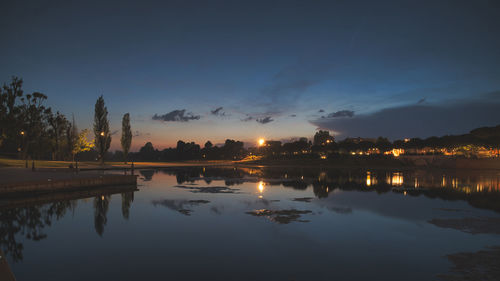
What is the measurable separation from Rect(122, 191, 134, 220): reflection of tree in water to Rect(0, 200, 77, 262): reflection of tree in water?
2.97m

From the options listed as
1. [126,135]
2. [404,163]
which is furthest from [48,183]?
[404,163]

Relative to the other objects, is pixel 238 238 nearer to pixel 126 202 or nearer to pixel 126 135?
pixel 126 202

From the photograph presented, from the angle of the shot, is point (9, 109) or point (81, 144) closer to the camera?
point (9, 109)

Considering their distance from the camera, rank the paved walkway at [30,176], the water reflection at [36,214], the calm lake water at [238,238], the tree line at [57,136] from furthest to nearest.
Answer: the tree line at [57,136] < the paved walkway at [30,176] < the water reflection at [36,214] < the calm lake water at [238,238]

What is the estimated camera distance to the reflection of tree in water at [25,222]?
430 inches

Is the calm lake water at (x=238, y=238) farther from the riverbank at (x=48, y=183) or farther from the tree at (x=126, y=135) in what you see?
the tree at (x=126, y=135)

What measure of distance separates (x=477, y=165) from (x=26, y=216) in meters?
75.5

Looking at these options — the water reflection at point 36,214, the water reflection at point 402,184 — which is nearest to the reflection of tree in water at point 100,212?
the water reflection at point 36,214

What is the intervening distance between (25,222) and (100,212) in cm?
359

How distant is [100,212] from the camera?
16.8 meters

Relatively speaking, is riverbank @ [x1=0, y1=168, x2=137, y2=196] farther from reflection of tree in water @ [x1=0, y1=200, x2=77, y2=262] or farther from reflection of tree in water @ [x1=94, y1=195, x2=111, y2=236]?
reflection of tree in water @ [x1=94, y1=195, x2=111, y2=236]

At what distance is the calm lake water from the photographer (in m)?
8.53

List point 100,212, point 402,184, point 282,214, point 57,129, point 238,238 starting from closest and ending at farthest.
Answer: point 238,238
point 282,214
point 100,212
point 402,184
point 57,129

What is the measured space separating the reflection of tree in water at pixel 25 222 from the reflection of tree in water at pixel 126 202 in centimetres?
297
